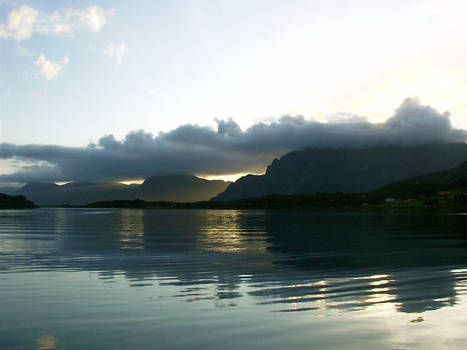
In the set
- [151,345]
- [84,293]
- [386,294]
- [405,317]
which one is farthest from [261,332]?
[84,293]

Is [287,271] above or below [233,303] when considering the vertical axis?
below

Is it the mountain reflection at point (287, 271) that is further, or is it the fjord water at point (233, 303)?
the mountain reflection at point (287, 271)

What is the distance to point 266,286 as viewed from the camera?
2316cm

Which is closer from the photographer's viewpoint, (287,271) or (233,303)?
(233,303)

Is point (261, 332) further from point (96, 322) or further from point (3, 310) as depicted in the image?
point (3, 310)

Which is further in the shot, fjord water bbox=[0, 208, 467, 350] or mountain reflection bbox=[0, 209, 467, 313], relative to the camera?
mountain reflection bbox=[0, 209, 467, 313]

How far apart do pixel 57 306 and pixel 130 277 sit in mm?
8160

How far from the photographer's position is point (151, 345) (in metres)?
13.1

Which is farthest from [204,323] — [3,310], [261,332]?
[3,310]

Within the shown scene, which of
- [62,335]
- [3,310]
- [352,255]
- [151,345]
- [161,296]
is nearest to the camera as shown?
[151,345]

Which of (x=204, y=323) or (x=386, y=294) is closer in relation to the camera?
(x=204, y=323)

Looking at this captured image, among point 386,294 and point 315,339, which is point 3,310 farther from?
point 386,294

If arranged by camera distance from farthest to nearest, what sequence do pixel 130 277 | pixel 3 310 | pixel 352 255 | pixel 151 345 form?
pixel 352 255 < pixel 130 277 < pixel 3 310 < pixel 151 345

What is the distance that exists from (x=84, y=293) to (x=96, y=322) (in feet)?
20.3
